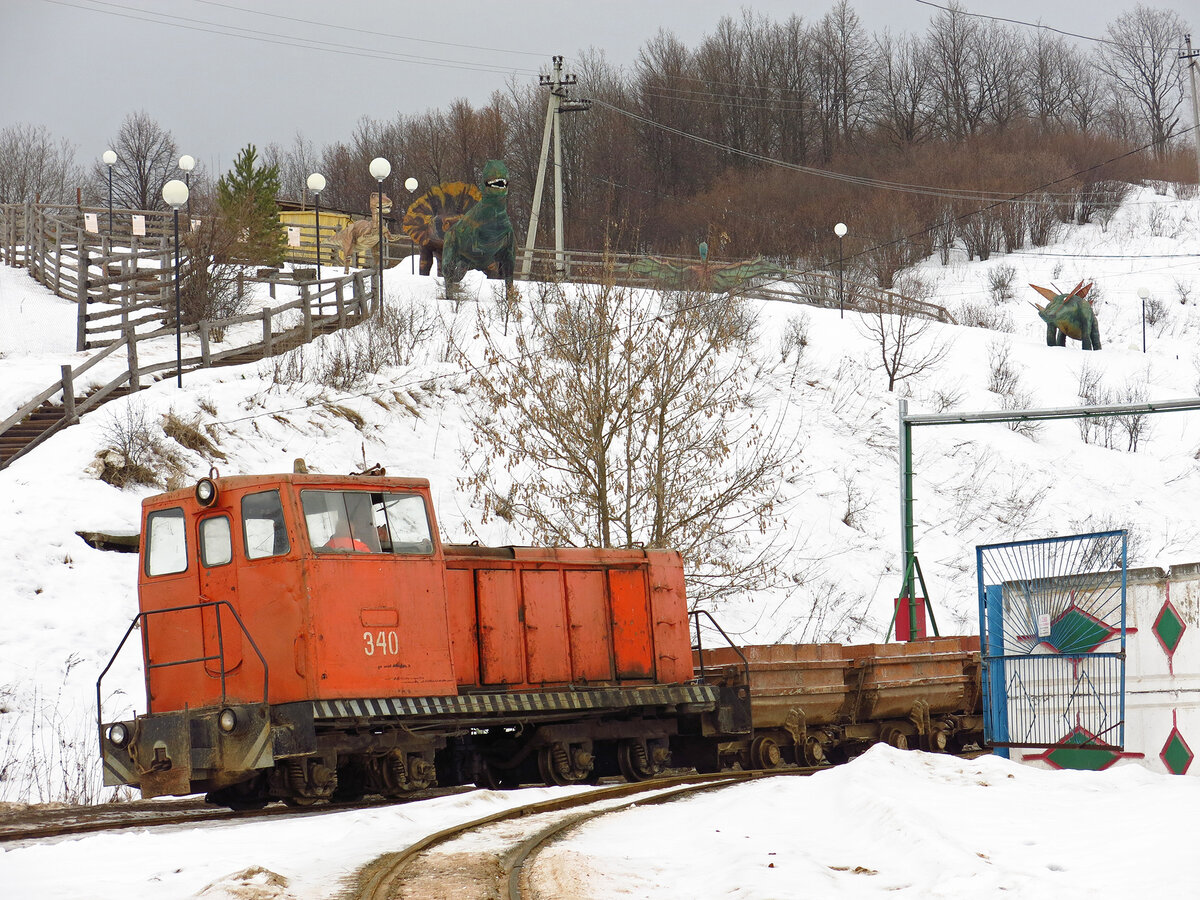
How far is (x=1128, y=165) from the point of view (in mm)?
74375

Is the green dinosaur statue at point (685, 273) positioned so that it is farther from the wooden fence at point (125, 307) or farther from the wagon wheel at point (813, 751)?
the wagon wheel at point (813, 751)

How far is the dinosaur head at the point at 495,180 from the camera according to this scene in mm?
33625

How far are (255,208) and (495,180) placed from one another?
1214 cm

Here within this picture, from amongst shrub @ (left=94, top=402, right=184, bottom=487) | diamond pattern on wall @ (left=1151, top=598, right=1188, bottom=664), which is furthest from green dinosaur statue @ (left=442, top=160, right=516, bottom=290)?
diamond pattern on wall @ (left=1151, top=598, right=1188, bottom=664)

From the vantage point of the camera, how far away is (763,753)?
15438 mm

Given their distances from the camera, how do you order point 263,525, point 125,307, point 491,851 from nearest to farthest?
point 491,851 < point 263,525 < point 125,307

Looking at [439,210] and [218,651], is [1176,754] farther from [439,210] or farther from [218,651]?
[439,210]

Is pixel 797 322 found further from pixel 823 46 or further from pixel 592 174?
pixel 823 46

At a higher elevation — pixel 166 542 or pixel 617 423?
pixel 617 423

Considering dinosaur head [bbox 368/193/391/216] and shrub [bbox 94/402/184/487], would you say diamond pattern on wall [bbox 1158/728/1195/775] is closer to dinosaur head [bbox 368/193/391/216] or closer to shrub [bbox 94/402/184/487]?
shrub [bbox 94/402/184/487]

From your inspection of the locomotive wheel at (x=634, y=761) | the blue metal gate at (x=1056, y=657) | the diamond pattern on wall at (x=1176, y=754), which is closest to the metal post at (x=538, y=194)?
the locomotive wheel at (x=634, y=761)

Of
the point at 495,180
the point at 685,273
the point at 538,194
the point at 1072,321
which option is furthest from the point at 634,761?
the point at 1072,321

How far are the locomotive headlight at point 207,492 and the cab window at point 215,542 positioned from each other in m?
0.22

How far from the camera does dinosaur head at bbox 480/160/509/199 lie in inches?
1324
